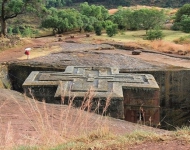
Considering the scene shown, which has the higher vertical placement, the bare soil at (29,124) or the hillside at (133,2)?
the bare soil at (29,124)

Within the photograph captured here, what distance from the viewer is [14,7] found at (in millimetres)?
20891

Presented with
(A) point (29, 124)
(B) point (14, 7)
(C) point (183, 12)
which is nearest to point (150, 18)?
(C) point (183, 12)

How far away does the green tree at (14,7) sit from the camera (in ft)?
68.6

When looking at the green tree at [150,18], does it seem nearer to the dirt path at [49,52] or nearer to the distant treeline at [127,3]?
the dirt path at [49,52]

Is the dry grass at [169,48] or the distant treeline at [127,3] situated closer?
the dry grass at [169,48]

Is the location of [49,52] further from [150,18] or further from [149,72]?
[150,18]

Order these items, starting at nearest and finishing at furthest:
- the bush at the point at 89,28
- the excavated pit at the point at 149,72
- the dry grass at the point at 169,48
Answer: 1. the excavated pit at the point at 149,72
2. the dry grass at the point at 169,48
3. the bush at the point at 89,28

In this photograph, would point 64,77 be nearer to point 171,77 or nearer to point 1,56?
point 171,77

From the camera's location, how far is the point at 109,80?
8812mm

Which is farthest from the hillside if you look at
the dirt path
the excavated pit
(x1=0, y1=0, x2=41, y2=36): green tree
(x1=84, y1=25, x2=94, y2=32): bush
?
the excavated pit

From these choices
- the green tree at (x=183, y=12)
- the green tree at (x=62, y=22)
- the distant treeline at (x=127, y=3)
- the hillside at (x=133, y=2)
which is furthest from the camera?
the hillside at (x=133, y=2)

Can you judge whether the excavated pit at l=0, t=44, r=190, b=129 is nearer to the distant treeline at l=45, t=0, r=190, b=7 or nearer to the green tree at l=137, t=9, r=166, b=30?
the green tree at l=137, t=9, r=166, b=30

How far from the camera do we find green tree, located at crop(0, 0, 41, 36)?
2092 centimetres

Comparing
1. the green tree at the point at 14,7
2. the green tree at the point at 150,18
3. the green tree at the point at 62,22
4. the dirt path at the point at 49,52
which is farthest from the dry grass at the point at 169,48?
the green tree at the point at 150,18
